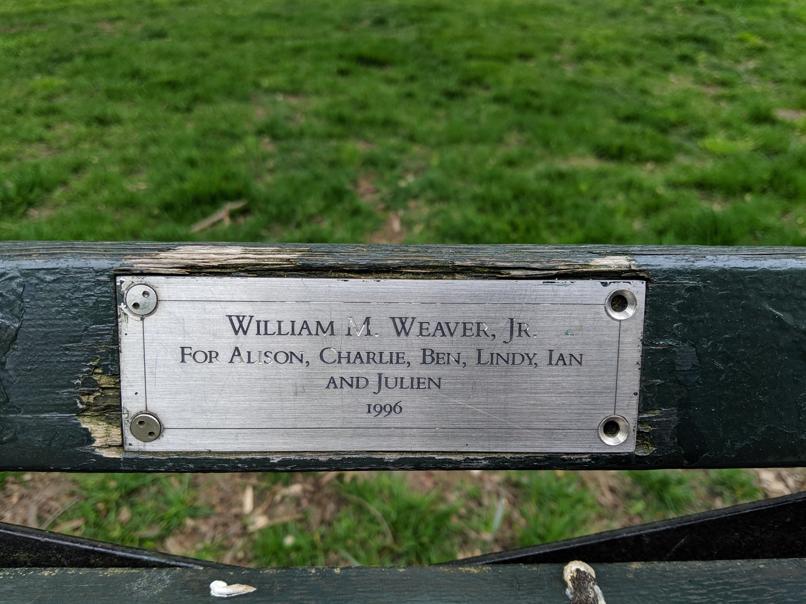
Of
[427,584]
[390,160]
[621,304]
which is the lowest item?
[427,584]

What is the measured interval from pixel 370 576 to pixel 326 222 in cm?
A: 265

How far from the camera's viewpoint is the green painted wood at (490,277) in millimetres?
1134

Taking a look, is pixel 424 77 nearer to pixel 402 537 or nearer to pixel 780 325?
pixel 402 537

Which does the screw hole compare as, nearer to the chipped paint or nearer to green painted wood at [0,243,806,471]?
green painted wood at [0,243,806,471]

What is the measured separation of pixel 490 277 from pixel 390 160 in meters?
3.23

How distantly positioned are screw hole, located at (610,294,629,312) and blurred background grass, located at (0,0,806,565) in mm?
1246

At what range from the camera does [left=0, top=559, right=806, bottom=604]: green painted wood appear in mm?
1000

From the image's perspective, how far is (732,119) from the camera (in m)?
5.02

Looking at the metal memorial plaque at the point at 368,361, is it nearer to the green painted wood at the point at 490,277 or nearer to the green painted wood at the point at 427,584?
the green painted wood at the point at 490,277

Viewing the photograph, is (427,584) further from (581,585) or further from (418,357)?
(418,357)

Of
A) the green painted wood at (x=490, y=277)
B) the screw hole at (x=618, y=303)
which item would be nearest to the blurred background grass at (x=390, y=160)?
the green painted wood at (x=490, y=277)

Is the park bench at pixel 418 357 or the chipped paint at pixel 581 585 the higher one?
the park bench at pixel 418 357

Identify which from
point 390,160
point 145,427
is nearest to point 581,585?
point 145,427

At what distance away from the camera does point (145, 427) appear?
3.80 feet
